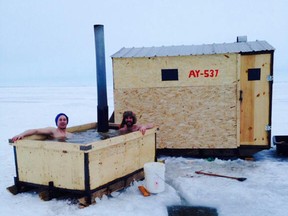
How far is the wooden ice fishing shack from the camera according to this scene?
8281 millimetres

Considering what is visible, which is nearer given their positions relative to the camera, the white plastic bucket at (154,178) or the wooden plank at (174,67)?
→ the white plastic bucket at (154,178)

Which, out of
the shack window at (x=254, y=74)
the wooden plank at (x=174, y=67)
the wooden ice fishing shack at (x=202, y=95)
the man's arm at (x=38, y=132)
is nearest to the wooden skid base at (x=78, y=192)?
the man's arm at (x=38, y=132)

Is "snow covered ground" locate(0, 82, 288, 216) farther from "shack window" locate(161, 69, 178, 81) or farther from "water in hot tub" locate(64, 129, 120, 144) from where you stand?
"shack window" locate(161, 69, 178, 81)

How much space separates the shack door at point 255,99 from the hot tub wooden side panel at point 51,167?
15.9 ft

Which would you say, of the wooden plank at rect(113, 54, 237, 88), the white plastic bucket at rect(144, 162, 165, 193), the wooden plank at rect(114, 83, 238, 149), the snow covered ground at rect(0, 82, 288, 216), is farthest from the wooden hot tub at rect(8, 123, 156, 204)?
the wooden plank at rect(113, 54, 237, 88)

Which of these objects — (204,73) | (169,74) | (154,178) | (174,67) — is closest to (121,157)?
(154,178)

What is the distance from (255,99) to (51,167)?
545 centimetres

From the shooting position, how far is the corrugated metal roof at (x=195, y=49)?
27.4 feet

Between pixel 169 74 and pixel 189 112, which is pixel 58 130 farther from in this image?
pixel 189 112

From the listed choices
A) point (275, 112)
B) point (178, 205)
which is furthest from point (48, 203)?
point (275, 112)

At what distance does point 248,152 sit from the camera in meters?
8.52

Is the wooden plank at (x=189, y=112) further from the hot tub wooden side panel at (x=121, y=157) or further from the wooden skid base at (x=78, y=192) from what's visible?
the wooden skid base at (x=78, y=192)

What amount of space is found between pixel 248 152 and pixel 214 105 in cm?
157

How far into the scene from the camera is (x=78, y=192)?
5535 millimetres
